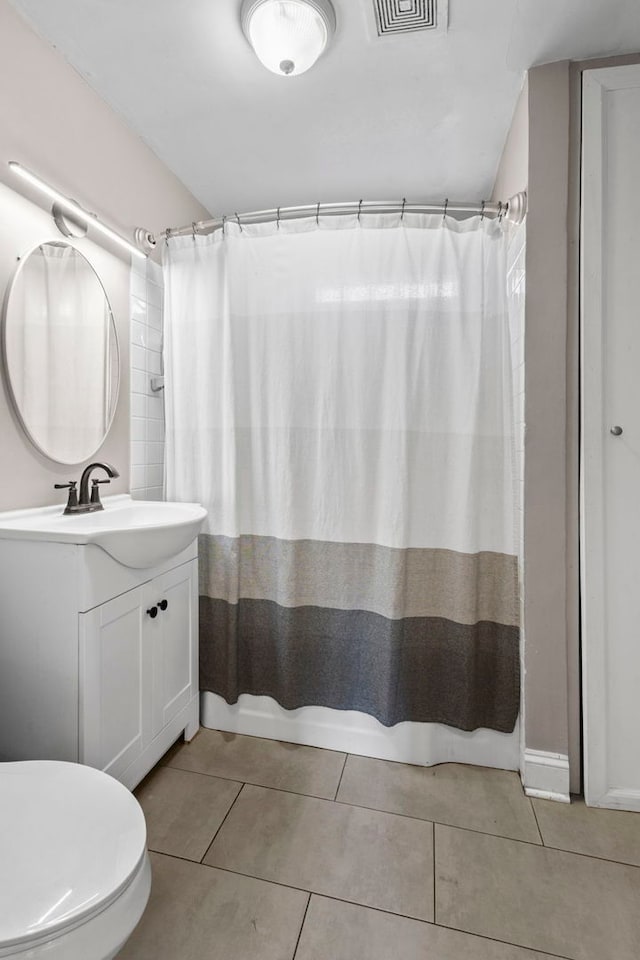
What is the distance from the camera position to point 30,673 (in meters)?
1.23

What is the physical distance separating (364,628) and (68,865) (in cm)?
112

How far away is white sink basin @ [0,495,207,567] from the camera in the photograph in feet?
3.91

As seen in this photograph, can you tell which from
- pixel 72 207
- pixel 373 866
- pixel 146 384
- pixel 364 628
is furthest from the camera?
pixel 146 384

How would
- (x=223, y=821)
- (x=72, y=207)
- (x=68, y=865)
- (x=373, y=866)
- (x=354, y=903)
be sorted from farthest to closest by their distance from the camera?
(x=72, y=207), (x=223, y=821), (x=373, y=866), (x=354, y=903), (x=68, y=865)

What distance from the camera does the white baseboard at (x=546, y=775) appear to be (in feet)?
4.97

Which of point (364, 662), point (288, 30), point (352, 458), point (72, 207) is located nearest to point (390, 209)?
point (288, 30)

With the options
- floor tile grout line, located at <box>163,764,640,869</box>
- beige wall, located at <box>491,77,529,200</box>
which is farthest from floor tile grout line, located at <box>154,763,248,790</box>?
beige wall, located at <box>491,77,529,200</box>

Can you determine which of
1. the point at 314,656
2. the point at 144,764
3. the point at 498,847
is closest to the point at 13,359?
the point at 144,764

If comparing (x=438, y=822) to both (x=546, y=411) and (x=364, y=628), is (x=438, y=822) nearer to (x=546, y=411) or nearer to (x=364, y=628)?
(x=364, y=628)

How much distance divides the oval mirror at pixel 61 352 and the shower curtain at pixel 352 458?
247mm

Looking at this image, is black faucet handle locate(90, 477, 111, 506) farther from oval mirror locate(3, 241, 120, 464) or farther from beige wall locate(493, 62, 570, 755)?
beige wall locate(493, 62, 570, 755)

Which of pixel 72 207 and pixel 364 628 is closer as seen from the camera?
pixel 72 207

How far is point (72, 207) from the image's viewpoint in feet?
4.95

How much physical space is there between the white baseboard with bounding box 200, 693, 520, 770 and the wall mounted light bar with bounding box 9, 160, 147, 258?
1.78 metres
